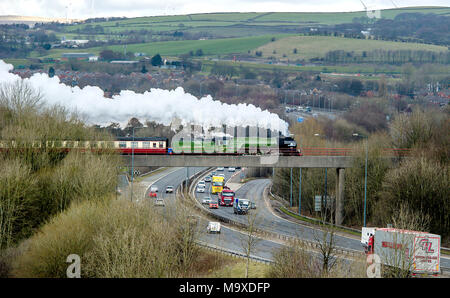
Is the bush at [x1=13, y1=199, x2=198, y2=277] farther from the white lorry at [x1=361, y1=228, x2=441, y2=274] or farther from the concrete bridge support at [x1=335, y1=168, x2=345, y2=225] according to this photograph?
the concrete bridge support at [x1=335, y1=168, x2=345, y2=225]

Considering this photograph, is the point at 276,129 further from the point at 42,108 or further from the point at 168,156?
the point at 42,108

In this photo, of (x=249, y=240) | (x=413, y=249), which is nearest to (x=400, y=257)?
(x=413, y=249)

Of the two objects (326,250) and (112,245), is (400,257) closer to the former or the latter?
(326,250)

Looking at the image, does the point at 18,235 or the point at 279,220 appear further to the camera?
the point at 279,220

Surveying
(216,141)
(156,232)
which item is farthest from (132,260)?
(216,141)

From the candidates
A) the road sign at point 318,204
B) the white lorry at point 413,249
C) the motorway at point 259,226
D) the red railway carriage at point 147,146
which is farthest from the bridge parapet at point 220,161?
the white lorry at point 413,249

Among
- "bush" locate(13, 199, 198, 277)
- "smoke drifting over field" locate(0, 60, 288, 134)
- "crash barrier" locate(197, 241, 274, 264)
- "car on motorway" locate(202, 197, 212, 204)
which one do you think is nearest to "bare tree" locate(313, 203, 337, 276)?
"crash barrier" locate(197, 241, 274, 264)

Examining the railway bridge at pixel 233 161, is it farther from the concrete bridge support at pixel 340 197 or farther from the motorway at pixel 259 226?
the motorway at pixel 259 226

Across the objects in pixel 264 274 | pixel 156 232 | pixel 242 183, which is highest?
pixel 156 232
